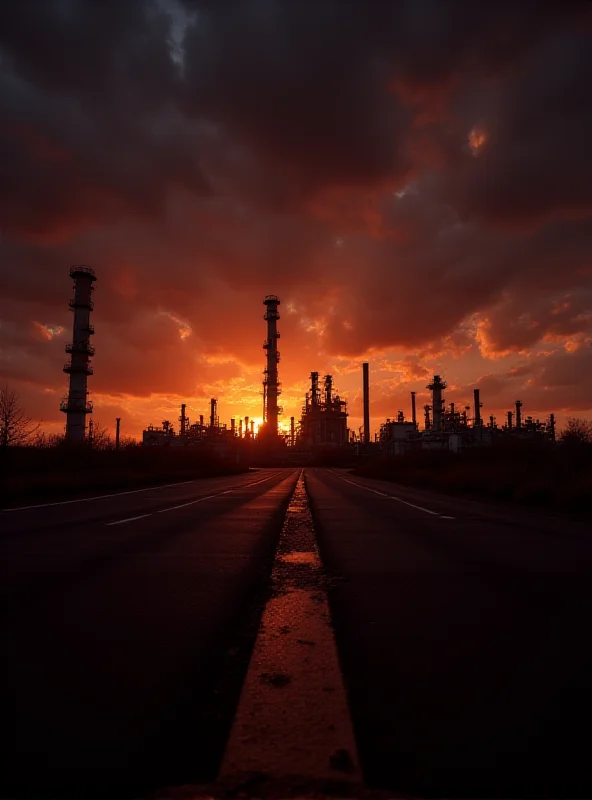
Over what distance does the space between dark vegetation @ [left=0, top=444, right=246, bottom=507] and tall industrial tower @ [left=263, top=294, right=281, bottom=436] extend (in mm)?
23436

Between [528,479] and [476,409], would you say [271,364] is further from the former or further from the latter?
[528,479]

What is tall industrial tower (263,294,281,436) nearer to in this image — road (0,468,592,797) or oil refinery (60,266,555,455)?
oil refinery (60,266,555,455)

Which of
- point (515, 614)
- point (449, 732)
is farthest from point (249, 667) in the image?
point (515, 614)

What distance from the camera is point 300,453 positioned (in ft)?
362

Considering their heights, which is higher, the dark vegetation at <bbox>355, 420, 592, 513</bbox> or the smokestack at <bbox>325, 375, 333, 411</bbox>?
the smokestack at <bbox>325, 375, 333, 411</bbox>

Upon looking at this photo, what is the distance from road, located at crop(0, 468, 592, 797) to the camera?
1.80m

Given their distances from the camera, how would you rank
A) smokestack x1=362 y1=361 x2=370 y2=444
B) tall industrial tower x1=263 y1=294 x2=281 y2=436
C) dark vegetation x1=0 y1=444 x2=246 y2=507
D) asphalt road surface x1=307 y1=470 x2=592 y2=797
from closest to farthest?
asphalt road surface x1=307 y1=470 x2=592 y2=797, dark vegetation x1=0 y1=444 x2=246 y2=507, tall industrial tower x1=263 y1=294 x2=281 y2=436, smokestack x1=362 y1=361 x2=370 y2=444

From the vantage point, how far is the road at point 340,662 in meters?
1.80

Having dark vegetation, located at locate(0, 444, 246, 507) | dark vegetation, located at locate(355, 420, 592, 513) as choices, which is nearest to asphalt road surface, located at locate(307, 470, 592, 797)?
dark vegetation, located at locate(355, 420, 592, 513)

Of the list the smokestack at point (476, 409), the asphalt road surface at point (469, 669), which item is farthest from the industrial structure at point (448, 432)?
the asphalt road surface at point (469, 669)

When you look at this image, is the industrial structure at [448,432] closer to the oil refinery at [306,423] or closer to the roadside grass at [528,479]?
the oil refinery at [306,423]

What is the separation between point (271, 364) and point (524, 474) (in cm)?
6549

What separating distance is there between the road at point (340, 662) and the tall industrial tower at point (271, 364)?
7798cm

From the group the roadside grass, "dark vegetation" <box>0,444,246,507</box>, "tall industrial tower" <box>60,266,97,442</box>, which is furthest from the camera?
"tall industrial tower" <box>60,266,97,442</box>
